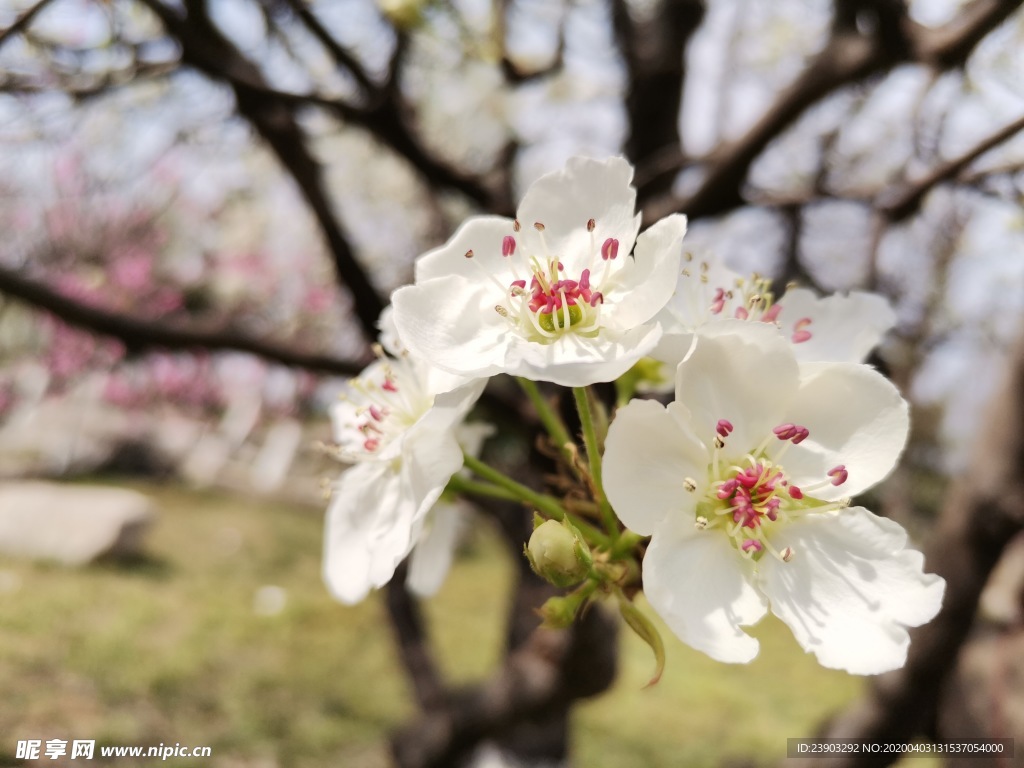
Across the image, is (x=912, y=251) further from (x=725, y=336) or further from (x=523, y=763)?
(x=725, y=336)

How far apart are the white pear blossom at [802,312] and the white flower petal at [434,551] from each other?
43cm

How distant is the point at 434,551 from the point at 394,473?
0.64 feet

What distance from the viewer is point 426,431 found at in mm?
796

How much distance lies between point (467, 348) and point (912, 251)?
4127 millimetres

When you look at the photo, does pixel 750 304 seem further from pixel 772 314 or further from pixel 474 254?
pixel 474 254

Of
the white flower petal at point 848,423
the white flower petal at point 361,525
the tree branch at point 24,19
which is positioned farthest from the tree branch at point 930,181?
the tree branch at point 24,19

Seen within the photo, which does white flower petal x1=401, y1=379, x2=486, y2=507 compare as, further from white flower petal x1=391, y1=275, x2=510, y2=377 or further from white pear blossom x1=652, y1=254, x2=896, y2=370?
white pear blossom x1=652, y1=254, x2=896, y2=370

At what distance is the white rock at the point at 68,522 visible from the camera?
3549 mm

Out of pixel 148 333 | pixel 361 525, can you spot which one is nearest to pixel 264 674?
pixel 148 333

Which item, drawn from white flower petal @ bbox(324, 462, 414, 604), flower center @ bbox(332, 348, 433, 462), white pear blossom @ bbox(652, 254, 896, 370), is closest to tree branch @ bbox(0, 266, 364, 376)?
flower center @ bbox(332, 348, 433, 462)

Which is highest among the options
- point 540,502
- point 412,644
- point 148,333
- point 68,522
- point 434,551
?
point 540,502

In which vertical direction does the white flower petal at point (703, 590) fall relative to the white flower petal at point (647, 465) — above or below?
below

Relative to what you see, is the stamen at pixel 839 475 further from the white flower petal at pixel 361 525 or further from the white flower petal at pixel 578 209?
the white flower petal at pixel 361 525

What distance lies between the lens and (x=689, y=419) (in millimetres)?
717
